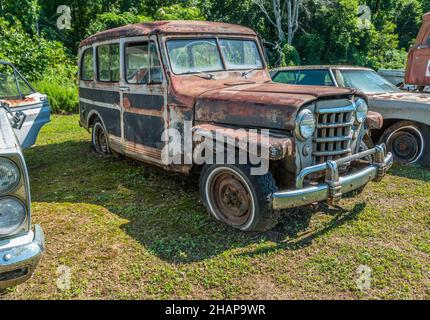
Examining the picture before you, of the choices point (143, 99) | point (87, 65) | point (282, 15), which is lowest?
point (143, 99)

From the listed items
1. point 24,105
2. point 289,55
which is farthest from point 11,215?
point 289,55

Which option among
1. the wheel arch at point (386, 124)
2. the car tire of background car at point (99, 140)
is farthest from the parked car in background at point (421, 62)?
the car tire of background car at point (99, 140)

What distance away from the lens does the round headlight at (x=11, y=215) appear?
2414mm

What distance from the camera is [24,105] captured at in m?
5.43

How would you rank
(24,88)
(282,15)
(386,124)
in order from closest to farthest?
(24,88), (386,124), (282,15)

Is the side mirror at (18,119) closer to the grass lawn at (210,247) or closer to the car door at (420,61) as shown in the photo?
the grass lawn at (210,247)

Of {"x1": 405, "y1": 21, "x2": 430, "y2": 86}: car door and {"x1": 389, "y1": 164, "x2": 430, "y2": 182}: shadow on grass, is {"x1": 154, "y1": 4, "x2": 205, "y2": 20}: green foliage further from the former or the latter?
{"x1": 389, "y1": 164, "x2": 430, "y2": 182}: shadow on grass

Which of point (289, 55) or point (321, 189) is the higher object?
point (289, 55)

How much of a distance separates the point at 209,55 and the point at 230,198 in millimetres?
1955

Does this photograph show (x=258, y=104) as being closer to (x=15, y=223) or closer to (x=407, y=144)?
(x=15, y=223)

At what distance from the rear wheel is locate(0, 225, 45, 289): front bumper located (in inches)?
165

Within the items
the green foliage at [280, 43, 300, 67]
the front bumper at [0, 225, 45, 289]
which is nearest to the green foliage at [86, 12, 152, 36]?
the green foliage at [280, 43, 300, 67]

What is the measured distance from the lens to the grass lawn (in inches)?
122

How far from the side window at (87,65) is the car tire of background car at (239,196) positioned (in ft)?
11.2
